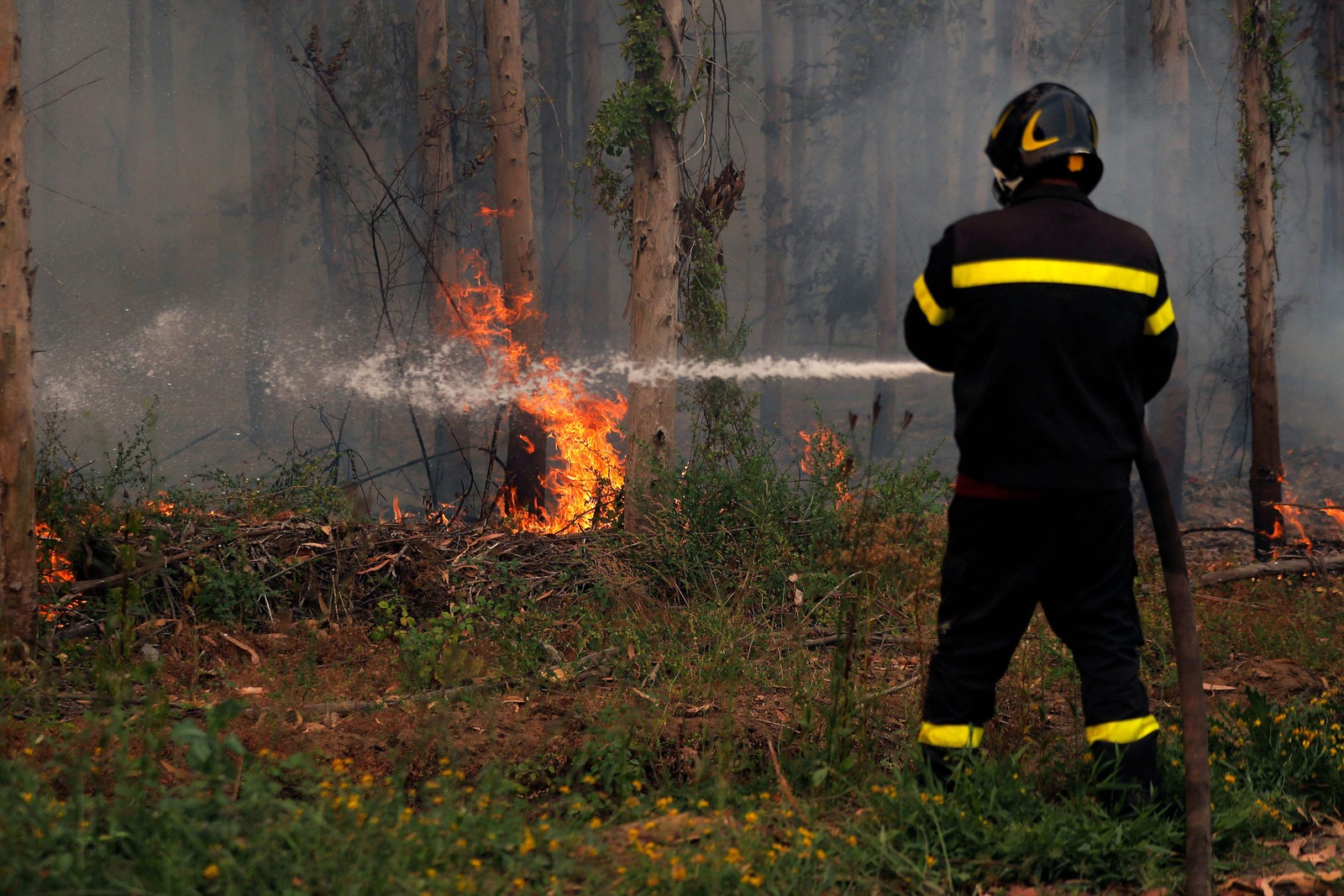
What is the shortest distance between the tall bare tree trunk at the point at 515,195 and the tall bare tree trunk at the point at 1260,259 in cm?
692

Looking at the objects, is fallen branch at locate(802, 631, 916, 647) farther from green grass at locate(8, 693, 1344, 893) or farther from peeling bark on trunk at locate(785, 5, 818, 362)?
peeling bark on trunk at locate(785, 5, 818, 362)

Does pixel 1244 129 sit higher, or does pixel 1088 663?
pixel 1244 129

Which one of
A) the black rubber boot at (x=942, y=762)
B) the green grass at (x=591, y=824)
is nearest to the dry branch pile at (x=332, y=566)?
the green grass at (x=591, y=824)

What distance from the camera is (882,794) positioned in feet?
10.5

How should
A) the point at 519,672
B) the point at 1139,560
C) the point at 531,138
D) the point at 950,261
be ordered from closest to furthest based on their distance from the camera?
the point at 950,261
the point at 519,672
the point at 1139,560
the point at 531,138

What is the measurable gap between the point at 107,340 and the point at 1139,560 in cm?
3049

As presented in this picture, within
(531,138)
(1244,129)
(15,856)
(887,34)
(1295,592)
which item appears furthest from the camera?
(531,138)

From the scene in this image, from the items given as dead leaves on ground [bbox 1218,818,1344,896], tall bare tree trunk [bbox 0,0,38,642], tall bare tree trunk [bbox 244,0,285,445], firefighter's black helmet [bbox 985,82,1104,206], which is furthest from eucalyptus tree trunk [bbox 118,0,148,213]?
dead leaves on ground [bbox 1218,818,1344,896]

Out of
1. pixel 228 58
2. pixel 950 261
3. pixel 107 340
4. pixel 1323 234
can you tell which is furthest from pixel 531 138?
pixel 950 261

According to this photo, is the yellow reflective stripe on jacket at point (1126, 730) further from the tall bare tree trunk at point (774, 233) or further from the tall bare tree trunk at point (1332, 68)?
the tall bare tree trunk at point (774, 233)

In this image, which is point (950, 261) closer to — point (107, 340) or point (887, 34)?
point (887, 34)

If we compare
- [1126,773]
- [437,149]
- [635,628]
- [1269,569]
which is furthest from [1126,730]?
[437,149]

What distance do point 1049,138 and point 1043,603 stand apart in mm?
1494

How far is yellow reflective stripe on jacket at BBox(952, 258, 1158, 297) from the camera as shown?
3027 mm
